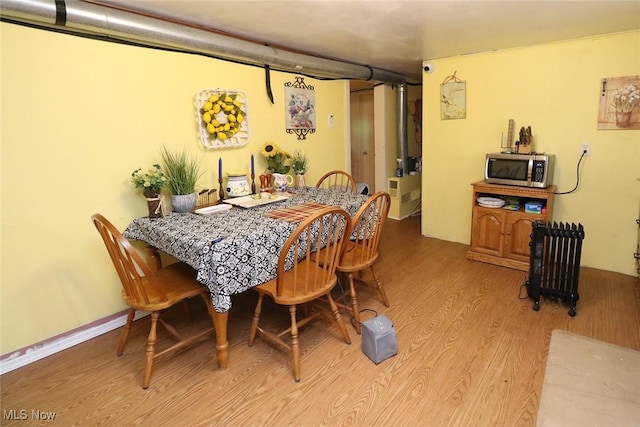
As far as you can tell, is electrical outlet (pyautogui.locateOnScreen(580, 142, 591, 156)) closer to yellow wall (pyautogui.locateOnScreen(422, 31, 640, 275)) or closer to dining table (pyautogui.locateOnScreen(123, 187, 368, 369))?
yellow wall (pyautogui.locateOnScreen(422, 31, 640, 275))

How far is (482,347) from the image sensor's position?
7.00ft

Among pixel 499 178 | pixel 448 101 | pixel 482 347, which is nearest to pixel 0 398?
pixel 482 347

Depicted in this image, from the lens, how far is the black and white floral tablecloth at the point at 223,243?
1761mm

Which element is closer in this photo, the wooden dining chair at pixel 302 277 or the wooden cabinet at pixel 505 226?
the wooden dining chair at pixel 302 277

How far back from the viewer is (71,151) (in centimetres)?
214

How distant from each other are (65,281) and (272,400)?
1.49 m

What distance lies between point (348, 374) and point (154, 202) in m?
1.54

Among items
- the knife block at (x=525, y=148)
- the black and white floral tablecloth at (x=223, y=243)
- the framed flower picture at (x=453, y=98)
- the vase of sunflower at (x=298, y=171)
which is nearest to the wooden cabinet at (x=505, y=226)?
the knife block at (x=525, y=148)

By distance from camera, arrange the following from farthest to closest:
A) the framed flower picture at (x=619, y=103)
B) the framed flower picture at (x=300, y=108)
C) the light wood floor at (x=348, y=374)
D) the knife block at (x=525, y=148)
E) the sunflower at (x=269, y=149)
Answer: the framed flower picture at (x=300, y=108) < the knife block at (x=525, y=148) < the sunflower at (x=269, y=149) < the framed flower picture at (x=619, y=103) < the light wood floor at (x=348, y=374)

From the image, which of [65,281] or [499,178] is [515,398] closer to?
[499,178]

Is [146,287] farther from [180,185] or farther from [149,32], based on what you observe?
[149,32]

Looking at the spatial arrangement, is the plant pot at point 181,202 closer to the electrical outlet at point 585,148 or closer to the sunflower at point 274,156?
the sunflower at point 274,156

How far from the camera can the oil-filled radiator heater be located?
2.48m

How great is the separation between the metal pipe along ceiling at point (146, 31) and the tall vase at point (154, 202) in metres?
0.94
